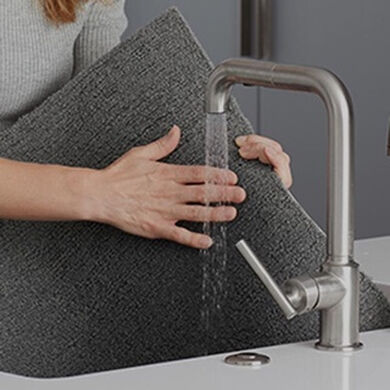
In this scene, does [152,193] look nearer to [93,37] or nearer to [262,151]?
[262,151]

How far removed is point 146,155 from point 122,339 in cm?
28

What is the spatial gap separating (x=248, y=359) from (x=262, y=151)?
0.37 meters

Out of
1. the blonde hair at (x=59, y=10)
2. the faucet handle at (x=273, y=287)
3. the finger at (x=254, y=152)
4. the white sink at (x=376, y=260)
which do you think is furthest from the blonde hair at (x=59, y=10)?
the faucet handle at (x=273, y=287)

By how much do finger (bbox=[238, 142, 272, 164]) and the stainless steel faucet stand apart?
9.6 inches

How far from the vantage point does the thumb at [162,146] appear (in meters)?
1.58

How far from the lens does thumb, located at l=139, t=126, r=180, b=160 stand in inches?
62.4

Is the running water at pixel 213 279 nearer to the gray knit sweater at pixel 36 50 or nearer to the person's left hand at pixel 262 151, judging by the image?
the person's left hand at pixel 262 151

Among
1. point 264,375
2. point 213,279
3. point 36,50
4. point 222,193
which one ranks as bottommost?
point 264,375

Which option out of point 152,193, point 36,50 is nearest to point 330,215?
point 152,193

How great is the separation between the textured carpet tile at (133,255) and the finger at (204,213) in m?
0.03

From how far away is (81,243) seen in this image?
1.70m

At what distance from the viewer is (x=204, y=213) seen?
155cm

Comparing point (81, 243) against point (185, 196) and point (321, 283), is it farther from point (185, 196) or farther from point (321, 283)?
point (321, 283)

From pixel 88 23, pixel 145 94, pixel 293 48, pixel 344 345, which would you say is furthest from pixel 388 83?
pixel 344 345
